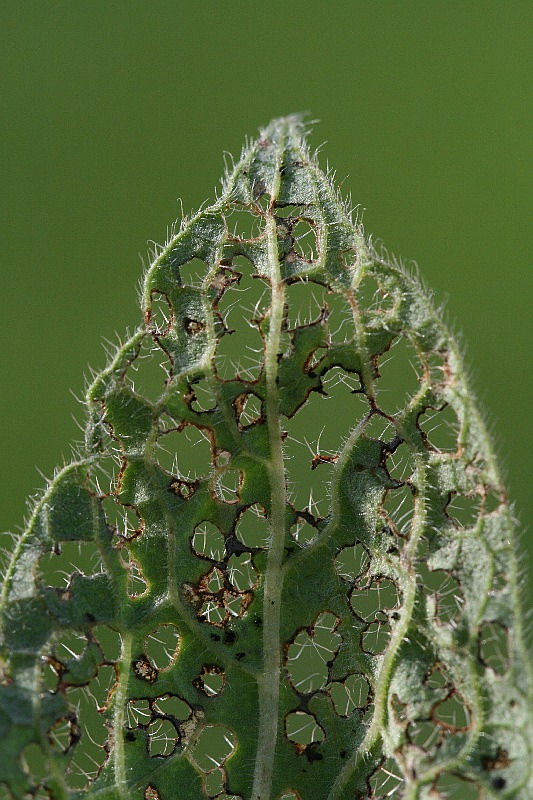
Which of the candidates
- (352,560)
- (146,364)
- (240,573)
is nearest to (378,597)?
(352,560)

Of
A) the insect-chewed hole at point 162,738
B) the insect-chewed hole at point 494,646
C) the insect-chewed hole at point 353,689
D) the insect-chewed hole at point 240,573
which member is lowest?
the insect-chewed hole at point 162,738

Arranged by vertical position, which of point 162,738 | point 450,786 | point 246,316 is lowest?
point 162,738

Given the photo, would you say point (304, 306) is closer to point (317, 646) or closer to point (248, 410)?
point (248, 410)

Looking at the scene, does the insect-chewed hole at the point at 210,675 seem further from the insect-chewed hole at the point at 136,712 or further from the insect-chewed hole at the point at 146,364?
the insect-chewed hole at the point at 146,364

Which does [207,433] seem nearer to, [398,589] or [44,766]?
[398,589]

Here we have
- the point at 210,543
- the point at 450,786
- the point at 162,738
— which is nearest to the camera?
the point at 450,786

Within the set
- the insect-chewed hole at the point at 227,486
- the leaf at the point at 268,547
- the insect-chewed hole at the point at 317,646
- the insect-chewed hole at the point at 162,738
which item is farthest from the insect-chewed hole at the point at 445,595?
the insect-chewed hole at the point at 162,738

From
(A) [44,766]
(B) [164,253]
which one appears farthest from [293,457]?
(A) [44,766]
